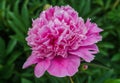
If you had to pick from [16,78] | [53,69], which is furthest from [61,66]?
[16,78]

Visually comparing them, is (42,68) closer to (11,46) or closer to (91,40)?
(91,40)

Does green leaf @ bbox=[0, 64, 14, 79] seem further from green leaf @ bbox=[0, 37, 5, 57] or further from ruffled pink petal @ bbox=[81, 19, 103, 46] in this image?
ruffled pink petal @ bbox=[81, 19, 103, 46]

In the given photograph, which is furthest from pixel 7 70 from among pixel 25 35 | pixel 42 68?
pixel 42 68

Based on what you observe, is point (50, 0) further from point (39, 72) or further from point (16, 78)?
point (39, 72)

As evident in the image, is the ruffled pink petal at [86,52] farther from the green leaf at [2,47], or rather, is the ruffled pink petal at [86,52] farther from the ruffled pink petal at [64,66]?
the green leaf at [2,47]

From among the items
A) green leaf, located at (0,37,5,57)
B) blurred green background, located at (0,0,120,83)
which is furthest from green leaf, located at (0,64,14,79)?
green leaf, located at (0,37,5,57)

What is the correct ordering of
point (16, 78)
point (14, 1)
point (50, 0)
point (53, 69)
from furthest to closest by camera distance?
1. point (14, 1)
2. point (50, 0)
3. point (16, 78)
4. point (53, 69)
